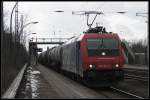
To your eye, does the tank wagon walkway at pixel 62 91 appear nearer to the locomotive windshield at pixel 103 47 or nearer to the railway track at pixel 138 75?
the locomotive windshield at pixel 103 47

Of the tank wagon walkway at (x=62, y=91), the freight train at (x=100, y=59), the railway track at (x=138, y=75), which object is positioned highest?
the freight train at (x=100, y=59)

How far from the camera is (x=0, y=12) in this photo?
1809 cm

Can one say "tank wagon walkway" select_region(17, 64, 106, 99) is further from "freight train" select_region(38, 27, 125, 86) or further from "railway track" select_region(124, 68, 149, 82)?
"railway track" select_region(124, 68, 149, 82)

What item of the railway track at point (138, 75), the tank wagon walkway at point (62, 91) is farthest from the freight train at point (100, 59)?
the railway track at point (138, 75)

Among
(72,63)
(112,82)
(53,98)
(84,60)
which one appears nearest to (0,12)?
(53,98)

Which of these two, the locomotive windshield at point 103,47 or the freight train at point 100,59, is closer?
the freight train at point 100,59

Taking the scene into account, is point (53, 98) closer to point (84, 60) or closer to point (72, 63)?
point (84, 60)

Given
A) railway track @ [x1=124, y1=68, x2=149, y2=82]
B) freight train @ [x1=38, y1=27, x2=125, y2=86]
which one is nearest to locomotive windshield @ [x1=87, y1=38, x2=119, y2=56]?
freight train @ [x1=38, y1=27, x2=125, y2=86]

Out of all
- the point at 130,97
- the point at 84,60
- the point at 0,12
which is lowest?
the point at 130,97

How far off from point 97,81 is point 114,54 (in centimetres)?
174

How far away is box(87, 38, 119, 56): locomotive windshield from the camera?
77.0 ft

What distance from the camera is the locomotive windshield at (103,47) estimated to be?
924 inches

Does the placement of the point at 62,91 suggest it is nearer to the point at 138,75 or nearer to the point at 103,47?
the point at 103,47

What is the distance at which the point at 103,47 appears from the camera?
2370cm
